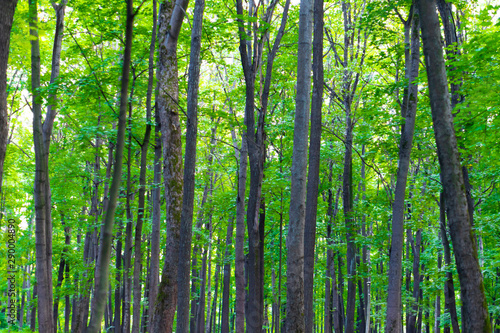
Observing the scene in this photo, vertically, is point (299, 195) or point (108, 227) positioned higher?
point (299, 195)

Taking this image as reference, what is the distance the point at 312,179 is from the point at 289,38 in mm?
7684

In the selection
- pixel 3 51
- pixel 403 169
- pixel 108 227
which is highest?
pixel 403 169

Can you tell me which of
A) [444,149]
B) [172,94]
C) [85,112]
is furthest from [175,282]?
[85,112]

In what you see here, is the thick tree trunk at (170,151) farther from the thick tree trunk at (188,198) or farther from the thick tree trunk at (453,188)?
the thick tree trunk at (453,188)

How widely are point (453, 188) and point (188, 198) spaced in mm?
4673

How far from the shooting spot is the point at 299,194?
859cm

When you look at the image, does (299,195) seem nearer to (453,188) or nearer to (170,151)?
(170,151)

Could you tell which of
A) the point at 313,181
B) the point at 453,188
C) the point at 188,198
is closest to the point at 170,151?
the point at 188,198

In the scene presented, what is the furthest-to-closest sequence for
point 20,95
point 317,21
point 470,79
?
point 20,95 → point 317,21 → point 470,79

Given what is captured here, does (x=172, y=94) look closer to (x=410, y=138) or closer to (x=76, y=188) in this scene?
(x=410, y=138)

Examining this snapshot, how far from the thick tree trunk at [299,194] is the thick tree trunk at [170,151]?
233 cm

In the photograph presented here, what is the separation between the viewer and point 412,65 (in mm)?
11305

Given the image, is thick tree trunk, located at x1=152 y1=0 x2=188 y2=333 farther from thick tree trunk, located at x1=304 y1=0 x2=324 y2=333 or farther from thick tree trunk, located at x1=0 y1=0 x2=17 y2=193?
thick tree trunk, located at x1=0 y1=0 x2=17 y2=193

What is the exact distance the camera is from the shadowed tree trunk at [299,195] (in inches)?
320
